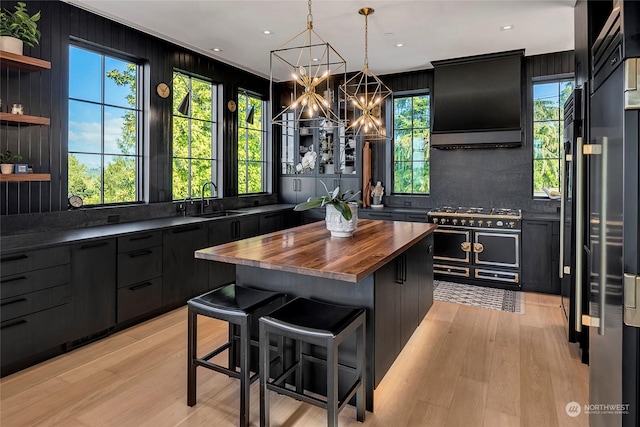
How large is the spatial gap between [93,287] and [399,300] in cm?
242

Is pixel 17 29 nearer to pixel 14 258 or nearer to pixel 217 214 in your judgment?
pixel 14 258

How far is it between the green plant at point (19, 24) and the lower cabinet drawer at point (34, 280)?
1803 mm

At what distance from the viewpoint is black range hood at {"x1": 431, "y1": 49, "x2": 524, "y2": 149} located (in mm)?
4887

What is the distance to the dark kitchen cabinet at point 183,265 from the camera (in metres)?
3.88

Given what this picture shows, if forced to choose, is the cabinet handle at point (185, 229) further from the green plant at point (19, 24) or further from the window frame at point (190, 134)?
the green plant at point (19, 24)

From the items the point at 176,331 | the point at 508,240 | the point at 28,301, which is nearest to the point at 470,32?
the point at 508,240

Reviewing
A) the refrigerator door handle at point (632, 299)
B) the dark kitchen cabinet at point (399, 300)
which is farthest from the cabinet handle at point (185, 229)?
the refrigerator door handle at point (632, 299)

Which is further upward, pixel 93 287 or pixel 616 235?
pixel 616 235

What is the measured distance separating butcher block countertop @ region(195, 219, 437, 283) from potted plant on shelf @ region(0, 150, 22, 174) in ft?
5.89

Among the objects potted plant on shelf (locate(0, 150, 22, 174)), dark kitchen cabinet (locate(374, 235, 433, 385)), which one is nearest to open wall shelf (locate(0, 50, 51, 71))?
potted plant on shelf (locate(0, 150, 22, 174))

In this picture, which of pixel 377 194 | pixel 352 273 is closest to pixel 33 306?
pixel 352 273

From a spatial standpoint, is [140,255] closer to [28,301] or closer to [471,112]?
[28,301]

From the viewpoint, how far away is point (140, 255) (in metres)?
3.58

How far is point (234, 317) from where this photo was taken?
84.7 inches
